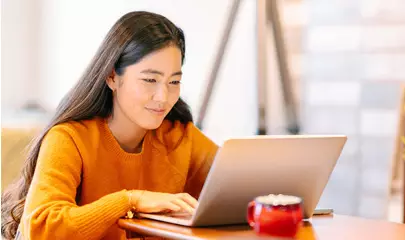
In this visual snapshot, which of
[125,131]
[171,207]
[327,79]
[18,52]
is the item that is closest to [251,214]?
[171,207]

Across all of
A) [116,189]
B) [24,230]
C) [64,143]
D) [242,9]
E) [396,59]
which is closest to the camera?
[24,230]

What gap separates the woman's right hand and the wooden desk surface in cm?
3

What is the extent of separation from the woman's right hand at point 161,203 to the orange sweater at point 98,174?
26mm

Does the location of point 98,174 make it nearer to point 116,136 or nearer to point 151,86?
point 116,136

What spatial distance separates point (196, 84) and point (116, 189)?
6.36 feet

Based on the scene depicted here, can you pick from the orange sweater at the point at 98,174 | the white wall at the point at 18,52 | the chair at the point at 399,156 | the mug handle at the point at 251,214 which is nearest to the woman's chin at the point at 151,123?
the orange sweater at the point at 98,174

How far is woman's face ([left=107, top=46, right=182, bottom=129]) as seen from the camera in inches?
66.7

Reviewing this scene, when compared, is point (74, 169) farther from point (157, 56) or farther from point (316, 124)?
point (316, 124)

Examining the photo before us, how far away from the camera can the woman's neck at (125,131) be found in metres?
1.79

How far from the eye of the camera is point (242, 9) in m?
3.58

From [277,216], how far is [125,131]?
0.62m

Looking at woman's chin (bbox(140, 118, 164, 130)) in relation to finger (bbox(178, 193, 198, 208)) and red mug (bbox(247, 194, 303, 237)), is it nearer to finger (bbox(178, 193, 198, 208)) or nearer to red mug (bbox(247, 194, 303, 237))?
finger (bbox(178, 193, 198, 208))

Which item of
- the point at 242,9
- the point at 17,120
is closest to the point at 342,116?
the point at 242,9

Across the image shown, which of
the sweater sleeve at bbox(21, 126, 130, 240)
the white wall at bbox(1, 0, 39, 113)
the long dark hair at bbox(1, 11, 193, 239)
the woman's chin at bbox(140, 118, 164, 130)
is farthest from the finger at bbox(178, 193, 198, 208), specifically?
the white wall at bbox(1, 0, 39, 113)
